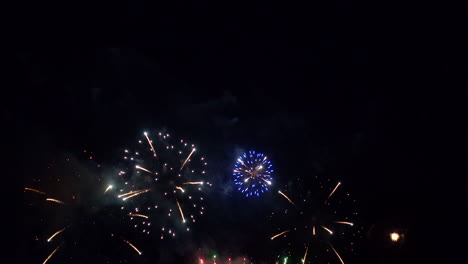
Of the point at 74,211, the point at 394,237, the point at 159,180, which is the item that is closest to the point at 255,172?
the point at 159,180

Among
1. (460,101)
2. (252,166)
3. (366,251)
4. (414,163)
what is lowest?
(366,251)

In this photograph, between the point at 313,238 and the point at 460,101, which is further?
the point at 460,101

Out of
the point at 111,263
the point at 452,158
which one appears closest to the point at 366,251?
the point at 452,158

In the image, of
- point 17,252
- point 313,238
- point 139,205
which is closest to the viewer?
point 139,205

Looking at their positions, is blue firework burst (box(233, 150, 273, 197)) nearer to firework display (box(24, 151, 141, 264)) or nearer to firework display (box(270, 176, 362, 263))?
firework display (box(270, 176, 362, 263))

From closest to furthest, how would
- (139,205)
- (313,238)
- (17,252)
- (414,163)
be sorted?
(139,205) < (313,238) < (17,252) < (414,163)

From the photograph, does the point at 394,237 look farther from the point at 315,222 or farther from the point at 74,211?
the point at 74,211

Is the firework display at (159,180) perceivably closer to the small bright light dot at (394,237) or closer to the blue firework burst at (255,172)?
the blue firework burst at (255,172)

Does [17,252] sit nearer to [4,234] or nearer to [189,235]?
[4,234]

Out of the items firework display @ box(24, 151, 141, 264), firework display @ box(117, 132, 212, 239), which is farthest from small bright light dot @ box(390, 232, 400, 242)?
firework display @ box(24, 151, 141, 264)
